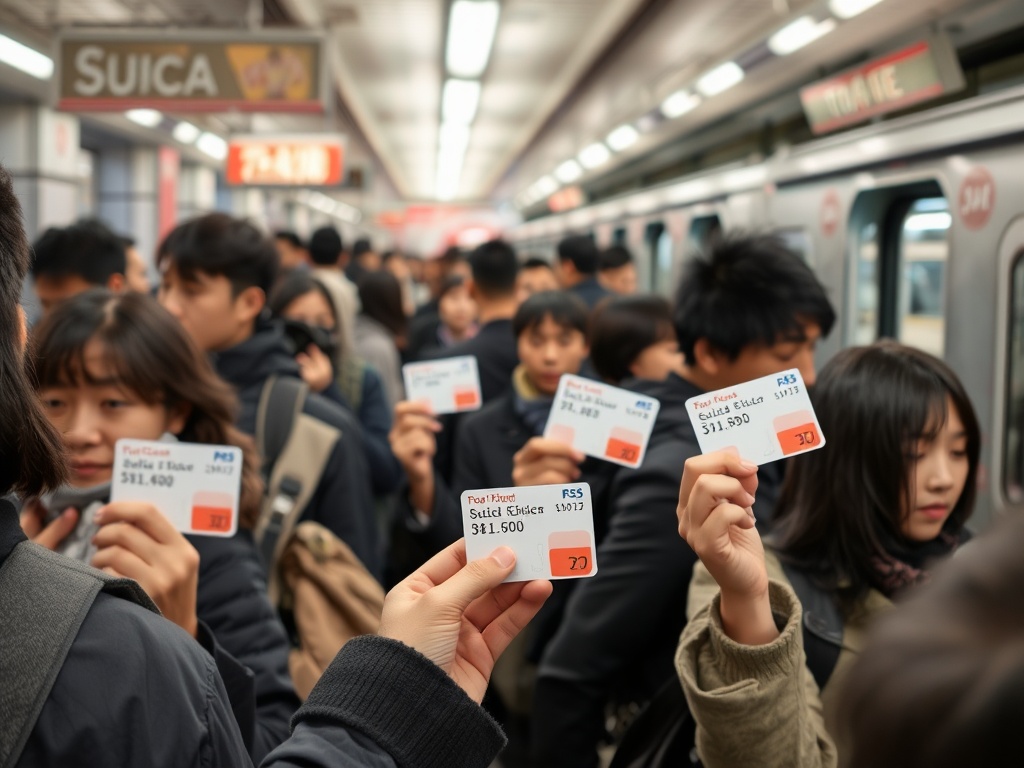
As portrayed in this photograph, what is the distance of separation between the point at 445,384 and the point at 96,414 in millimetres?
1130

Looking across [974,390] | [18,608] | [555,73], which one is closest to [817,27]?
[974,390]

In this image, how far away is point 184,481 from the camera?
5.65ft

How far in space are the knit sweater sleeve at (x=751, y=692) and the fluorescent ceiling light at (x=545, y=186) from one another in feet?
47.9

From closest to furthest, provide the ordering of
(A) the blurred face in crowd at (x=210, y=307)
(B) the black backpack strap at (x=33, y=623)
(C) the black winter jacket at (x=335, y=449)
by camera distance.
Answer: (B) the black backpack strap at (x=33, y=623), (C) the black winter jacket at (x=335, y=449), (A) the blurred face in crowd at (x=210, y=307)

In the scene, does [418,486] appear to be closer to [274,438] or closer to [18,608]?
[274,438]

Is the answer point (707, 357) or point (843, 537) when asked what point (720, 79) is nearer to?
point (707, 357)

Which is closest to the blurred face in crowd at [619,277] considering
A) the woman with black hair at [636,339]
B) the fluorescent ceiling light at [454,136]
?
the woman with black hair at [636,339]

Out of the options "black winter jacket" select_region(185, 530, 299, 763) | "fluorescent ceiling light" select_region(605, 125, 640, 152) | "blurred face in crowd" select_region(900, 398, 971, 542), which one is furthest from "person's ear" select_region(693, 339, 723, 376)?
"fluorescent ceiling light" select_region(605, 125, 640, 152)

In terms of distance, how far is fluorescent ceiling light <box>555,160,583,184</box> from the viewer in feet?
44.0

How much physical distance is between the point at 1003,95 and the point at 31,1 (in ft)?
21.0

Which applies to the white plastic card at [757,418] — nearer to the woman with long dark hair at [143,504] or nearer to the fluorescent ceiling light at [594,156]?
the woman with long dark hair at [143,504]

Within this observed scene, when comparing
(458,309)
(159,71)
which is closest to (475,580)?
(458,309)

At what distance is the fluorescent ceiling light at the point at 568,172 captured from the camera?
1342 cm

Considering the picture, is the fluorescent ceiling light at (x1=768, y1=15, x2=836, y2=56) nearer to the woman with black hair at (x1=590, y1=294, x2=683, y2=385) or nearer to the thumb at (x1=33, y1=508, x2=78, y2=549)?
the woman with black hair at (x1=590, y1=294, x2=683, y2=385)
